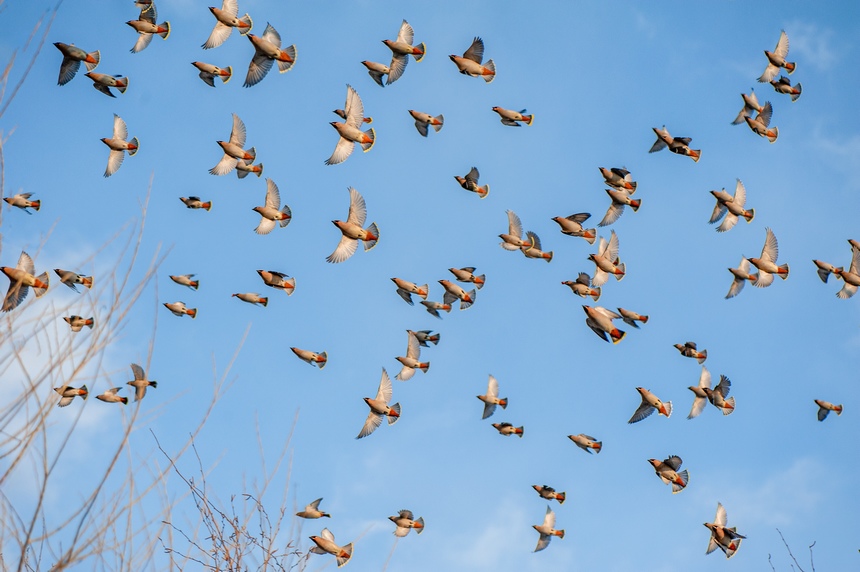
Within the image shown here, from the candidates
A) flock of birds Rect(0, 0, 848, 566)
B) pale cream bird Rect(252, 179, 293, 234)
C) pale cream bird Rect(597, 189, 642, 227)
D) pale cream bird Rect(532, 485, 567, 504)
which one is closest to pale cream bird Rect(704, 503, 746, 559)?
flock of birds Rect(0, 0, 848, 566)

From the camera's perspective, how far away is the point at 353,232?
53.9 feet

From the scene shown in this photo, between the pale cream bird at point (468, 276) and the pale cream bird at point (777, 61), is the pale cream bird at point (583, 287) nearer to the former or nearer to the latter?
the pale cream bird at point (468, 276)

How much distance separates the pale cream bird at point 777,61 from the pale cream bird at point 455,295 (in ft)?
21.8

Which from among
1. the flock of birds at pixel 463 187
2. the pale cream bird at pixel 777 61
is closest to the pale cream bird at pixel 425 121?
the flock of birds at pixel 463 187

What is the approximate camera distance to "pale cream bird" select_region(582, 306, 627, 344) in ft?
47.1

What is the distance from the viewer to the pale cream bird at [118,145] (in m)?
17.8

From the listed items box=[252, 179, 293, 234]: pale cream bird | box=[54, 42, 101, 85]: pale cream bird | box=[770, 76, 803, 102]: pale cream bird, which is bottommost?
box=[252, 179, 293, 234]: pale cream bird

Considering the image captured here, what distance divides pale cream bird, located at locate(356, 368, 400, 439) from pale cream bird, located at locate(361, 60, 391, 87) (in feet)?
15.7

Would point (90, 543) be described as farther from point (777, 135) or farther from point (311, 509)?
point (777, 135)

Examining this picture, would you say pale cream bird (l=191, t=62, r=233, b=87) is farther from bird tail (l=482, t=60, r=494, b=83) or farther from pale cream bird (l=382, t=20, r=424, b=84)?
bird tail (l=482, t=60, r=494, b=83)

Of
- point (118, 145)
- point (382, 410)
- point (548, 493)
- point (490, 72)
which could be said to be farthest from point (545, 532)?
point (118, 145)

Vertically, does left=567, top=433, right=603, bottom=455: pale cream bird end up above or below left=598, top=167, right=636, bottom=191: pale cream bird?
below

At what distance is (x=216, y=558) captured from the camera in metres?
8.88

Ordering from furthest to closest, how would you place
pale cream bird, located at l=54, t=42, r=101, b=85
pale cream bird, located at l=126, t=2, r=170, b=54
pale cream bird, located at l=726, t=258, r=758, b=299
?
pale cream bird, located at l=726, t=258, r=758, b=299, pale cream bird, located at l=126, t=2, r=170, b=54, pale cream bird, located at l=54, t=42, r=101, b=85
